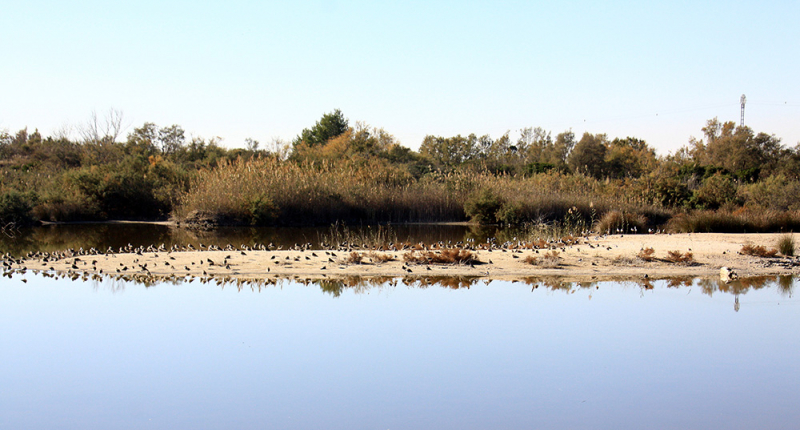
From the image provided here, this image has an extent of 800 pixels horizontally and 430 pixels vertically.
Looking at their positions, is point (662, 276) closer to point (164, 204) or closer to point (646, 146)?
point (164, 204)

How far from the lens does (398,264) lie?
1348 centimetres

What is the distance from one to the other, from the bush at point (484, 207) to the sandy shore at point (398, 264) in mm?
10734

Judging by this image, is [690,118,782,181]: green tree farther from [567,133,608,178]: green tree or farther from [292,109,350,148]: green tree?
[292,109,350,148]: green tree

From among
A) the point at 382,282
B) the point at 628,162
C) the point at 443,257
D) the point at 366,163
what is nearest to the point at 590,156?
the point at 628,162

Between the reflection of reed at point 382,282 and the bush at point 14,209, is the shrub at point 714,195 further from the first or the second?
the bush at point 14,209

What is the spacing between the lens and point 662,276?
13000mm

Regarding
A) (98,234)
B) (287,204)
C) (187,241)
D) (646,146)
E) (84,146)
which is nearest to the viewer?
(187,241)

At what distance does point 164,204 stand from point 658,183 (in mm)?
21106

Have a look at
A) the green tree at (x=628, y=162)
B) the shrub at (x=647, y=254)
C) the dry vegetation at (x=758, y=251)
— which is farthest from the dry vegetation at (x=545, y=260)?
the green tree at (x=628, y=162)

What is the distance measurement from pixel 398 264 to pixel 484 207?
13183mm

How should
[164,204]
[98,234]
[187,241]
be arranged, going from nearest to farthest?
1. [187,241]
2. [98,234]
3. [164,204]

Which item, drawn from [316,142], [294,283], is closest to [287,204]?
[294,283]

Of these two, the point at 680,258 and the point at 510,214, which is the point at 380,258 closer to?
the point at 680,258

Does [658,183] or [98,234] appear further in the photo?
[658,183]
